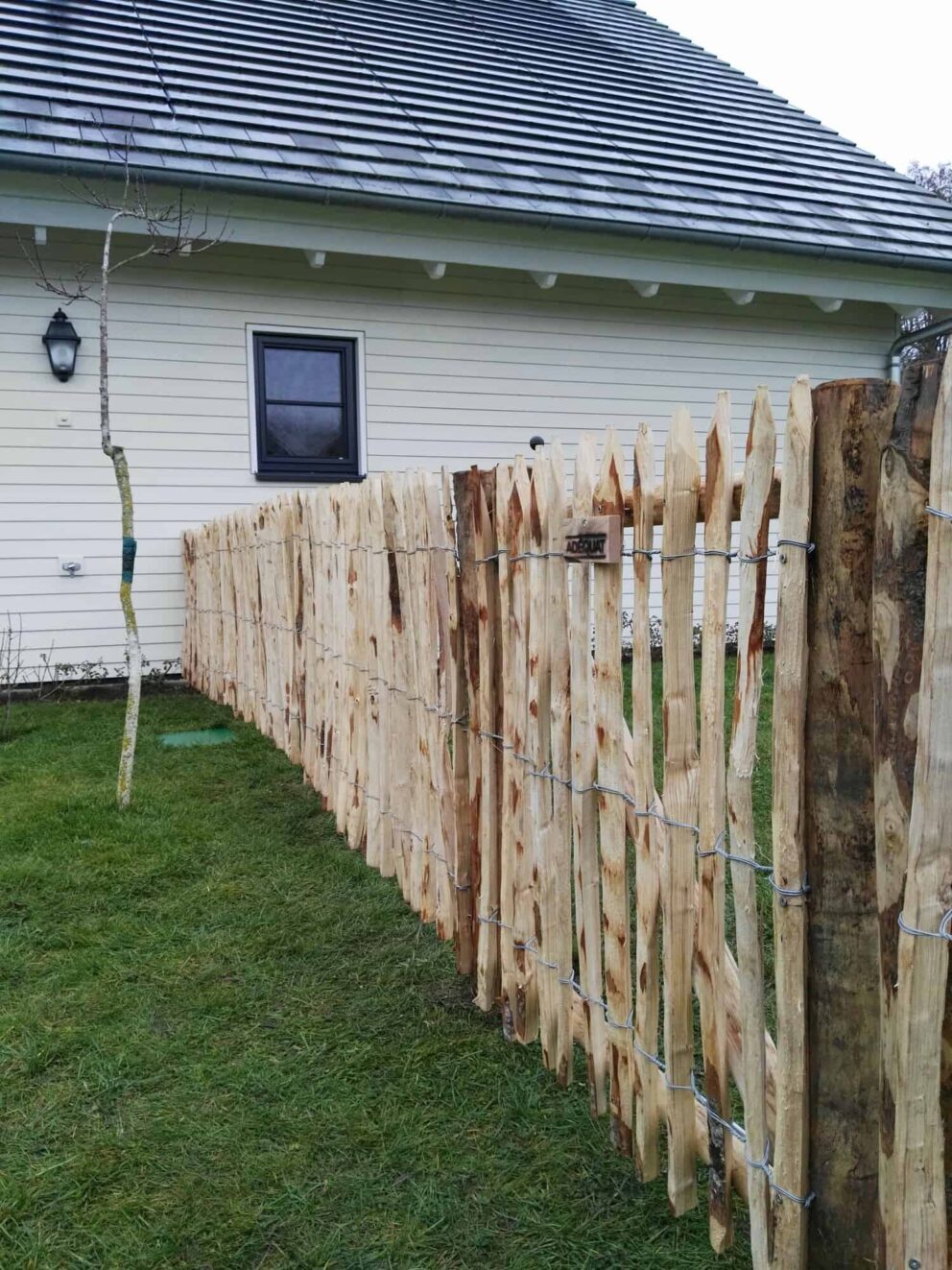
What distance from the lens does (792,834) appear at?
5.50ft

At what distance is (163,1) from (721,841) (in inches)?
434

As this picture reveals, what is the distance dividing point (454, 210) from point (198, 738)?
191 inches

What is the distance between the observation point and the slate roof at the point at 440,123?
7773mm

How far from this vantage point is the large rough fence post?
62.1 inches

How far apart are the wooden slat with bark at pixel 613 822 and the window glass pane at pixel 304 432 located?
6.81 metres

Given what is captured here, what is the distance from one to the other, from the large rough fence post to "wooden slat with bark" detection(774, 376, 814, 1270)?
2 cm

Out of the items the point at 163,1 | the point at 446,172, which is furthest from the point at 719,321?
the point at 163,1

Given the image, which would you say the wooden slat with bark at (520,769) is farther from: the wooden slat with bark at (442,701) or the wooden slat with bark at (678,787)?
the wooden slat with bark at (678,787)

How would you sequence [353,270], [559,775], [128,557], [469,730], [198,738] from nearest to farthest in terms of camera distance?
[559,775] < [469,730] < [128,557] < [198,738] < [353,270]

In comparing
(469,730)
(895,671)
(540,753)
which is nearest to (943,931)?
(895,671)

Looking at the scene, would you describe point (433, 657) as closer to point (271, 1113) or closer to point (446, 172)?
point (271, 1113)

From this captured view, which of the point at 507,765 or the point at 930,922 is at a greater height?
the point at 930,922

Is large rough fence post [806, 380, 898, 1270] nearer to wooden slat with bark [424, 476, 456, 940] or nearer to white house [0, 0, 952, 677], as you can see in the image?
wooden slat with bark [424, 476, 456, 940]

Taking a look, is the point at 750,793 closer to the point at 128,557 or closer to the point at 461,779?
the point at 461,779
